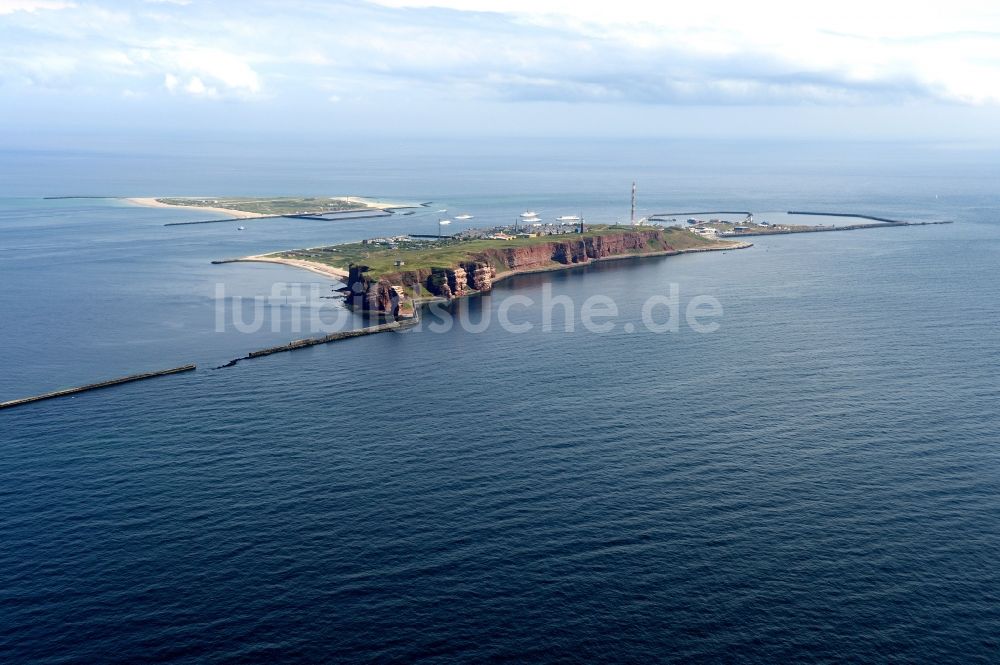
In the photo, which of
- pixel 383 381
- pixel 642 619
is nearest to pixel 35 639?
pixel 642 619

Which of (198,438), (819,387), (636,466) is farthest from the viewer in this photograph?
(819,387)

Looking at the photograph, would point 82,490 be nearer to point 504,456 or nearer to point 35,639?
point 35,639

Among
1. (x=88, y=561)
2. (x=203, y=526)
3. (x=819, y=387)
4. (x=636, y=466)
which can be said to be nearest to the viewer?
(x=88, y=561)

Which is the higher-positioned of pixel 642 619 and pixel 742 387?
pixel 742 387

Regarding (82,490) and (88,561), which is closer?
(88,561)

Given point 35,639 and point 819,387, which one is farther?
point 819,387

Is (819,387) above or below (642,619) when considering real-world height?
above

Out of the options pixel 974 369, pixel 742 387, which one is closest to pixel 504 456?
pixel 742 387

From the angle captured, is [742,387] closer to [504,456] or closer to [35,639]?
[504,456]

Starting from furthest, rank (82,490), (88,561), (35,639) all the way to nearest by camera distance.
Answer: (82,490)
(88,561)
(35,639)
